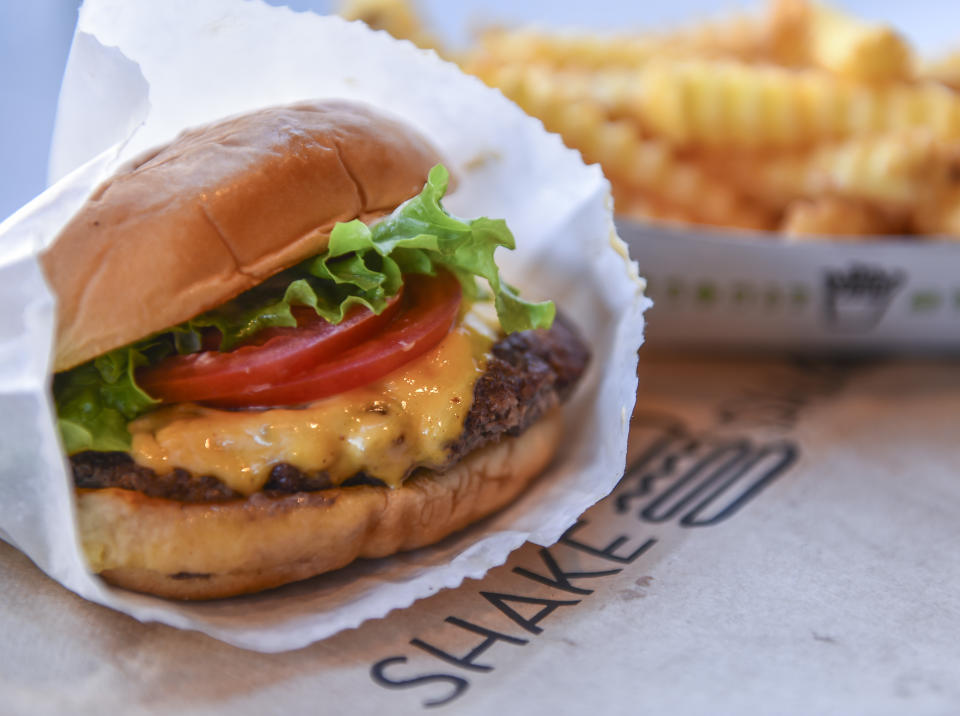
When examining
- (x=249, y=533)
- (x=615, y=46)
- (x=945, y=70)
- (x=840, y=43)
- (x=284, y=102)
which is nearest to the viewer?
(x=249, y=533)

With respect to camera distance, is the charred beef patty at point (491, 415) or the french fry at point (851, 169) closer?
the charred beef patty at point (491, 415)

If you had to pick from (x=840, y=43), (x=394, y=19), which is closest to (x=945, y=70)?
(x=840, y=43)

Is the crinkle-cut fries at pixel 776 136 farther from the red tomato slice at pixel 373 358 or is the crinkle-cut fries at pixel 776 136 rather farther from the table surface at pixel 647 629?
the red tomato slice at pixel 373 358

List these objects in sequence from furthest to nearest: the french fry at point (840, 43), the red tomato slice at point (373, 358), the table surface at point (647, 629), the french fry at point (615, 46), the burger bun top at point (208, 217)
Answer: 1. the french fry at point (615, 46)
2. the french fry at point (840, 43)
3. the red tomato slice at point (373, 358)
4. the burger bun top at point (208, 217)
5. the table surface at point (647, 629)

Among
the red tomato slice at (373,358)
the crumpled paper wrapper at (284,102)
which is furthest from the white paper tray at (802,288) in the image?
the red tomato slice at (373,358)

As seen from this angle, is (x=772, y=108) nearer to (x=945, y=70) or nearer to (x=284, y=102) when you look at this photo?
(x=945, y=70)

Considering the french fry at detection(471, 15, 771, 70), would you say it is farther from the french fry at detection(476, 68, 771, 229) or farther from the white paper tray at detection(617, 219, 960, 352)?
the white paper tray at detection(617, 219, 960, 352)

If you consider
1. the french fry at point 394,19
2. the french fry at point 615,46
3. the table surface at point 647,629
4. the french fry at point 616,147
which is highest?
the french fry at point 394,19

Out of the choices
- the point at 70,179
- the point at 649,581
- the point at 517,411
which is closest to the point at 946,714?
the point at 649,581

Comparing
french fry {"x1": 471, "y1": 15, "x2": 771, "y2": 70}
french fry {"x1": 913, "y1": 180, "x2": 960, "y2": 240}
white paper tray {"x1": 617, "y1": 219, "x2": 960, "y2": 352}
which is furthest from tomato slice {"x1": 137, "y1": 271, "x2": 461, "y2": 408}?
french fry {"x1": 913, "y1": 180, "x2": 960, "y2": 240}
